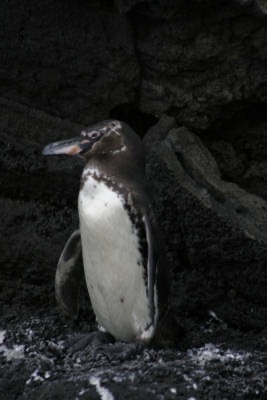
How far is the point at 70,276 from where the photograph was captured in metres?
3.74

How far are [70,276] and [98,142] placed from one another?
0.58m

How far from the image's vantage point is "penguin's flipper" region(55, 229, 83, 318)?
3.71 meters

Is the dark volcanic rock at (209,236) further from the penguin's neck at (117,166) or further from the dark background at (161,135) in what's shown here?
the penguin's neck at (117,166)

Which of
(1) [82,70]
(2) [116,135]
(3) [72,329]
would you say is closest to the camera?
(2) [116,135]

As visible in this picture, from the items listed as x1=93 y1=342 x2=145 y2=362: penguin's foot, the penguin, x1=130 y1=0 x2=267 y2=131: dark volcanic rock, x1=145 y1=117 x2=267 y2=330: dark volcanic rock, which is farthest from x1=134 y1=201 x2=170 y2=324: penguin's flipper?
x1=130 y1=0 x2=267 y2=131: dark volcanic rock

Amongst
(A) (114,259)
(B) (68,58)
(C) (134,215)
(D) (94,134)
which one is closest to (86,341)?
(A) (114,259)

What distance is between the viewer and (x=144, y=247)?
3377 millimetres

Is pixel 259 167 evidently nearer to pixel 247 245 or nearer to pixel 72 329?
pixel 247 245

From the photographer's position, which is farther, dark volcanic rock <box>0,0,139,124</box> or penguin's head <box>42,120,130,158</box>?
dark volcanic rock <box>0,0,139,124</box>

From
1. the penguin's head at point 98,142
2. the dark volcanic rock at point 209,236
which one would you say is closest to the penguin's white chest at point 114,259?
the penguin's head at point 98,142

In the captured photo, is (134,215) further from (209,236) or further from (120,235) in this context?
(209,236)

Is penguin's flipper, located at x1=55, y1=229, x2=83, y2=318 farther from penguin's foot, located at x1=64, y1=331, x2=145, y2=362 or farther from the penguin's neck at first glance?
the penguin's neck

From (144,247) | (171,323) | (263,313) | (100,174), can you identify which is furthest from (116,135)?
(263,313)

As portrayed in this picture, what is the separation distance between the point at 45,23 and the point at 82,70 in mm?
257
